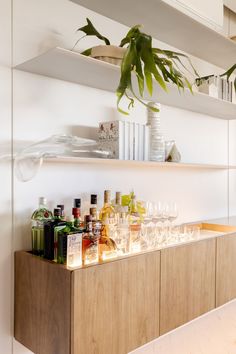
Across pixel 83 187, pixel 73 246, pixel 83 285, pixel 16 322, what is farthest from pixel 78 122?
pixel 16 322

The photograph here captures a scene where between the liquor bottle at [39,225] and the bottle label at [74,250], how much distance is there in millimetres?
217

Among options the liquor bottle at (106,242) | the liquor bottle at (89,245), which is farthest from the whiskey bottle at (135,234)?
the liquor bottle at (89,245)

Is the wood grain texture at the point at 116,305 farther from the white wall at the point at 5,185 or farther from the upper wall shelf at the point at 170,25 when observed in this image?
the upper wall shelf at the point at 170,25

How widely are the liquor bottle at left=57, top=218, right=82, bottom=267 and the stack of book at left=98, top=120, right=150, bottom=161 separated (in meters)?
0.49

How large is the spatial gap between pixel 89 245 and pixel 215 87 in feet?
4.78

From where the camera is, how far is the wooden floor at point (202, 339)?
1876mm

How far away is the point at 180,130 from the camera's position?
2346 mm

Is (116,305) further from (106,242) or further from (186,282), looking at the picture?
(186,282)

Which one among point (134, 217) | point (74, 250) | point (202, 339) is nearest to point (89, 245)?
point (74, 250)

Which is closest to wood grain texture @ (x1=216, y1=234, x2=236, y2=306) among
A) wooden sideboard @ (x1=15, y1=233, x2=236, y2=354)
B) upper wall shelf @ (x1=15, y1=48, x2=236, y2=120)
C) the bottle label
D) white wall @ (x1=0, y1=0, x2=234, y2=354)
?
wooden sideboard @ (x1=15, y1=233, x2=236, y2=354)

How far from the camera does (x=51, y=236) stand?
53.2 inches

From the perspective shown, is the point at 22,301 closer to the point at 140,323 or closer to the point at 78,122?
the point at 140,323

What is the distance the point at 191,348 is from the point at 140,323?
2.09 feet

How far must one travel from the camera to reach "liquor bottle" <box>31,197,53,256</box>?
4.76ft
